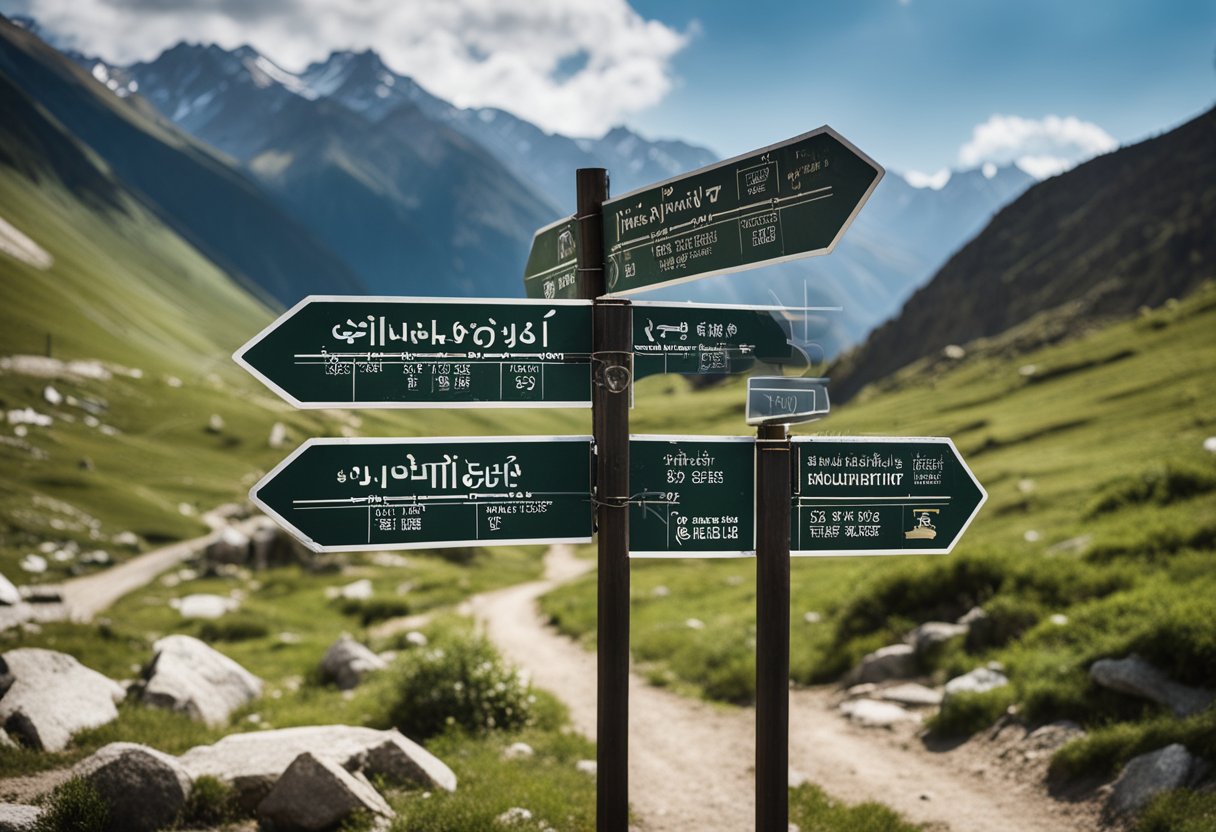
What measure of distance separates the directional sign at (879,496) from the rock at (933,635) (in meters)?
10.5

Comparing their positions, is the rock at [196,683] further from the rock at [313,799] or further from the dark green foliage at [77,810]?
the dark green foliage at [77,810]

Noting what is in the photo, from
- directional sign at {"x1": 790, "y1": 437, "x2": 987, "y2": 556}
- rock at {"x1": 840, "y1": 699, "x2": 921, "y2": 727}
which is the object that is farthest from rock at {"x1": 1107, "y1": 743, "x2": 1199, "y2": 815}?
directional sign at {"x1": 790, "y1": 437, "x2": 987, "y2": 556}

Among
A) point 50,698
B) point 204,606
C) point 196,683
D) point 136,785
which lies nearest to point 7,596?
point 204,606

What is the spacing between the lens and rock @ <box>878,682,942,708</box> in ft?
50.6

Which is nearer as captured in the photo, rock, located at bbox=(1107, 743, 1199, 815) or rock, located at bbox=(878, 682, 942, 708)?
rock, located at bbox=(1107, 743, 1199, 815)

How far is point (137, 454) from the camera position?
9119cm

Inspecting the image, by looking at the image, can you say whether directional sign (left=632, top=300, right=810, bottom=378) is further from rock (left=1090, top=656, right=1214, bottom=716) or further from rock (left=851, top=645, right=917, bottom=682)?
rock (left=851, top=645, right=917, bottom=682)

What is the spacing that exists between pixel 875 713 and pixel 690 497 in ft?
34.2

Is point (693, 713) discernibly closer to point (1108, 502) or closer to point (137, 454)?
point (1108, 502)

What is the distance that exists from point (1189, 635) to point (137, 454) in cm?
9508

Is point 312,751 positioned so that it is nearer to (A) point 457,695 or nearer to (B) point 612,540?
(A) point 457,695

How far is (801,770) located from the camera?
1317 centimetres

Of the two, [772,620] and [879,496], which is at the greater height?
[879,496]

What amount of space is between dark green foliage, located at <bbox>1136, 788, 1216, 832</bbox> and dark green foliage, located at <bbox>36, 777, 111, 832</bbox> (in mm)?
9551
